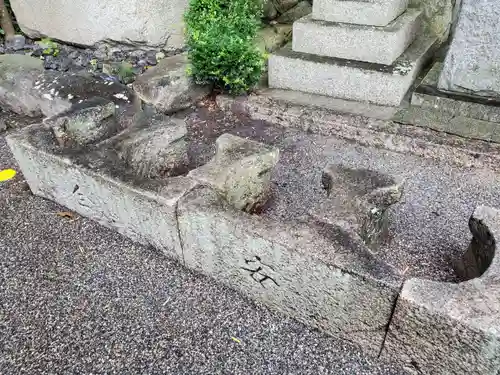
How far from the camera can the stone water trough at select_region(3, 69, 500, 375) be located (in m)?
1.85

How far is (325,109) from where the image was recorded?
411 cm

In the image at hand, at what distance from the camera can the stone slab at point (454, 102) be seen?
12.1 ft

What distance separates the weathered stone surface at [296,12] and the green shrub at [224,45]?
4.00 feet

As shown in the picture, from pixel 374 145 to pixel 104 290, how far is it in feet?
8.33

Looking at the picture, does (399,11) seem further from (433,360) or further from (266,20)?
(433,360)

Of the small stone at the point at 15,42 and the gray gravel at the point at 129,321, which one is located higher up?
the small stone at the point at 15,42

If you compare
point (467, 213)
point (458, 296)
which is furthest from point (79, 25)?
point (458, 296)

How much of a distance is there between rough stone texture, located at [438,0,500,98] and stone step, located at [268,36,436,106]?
39cm

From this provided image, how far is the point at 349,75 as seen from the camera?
4109 millimetres

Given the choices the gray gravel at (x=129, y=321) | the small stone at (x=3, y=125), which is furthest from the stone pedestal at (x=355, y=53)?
the small stone at (x=3, y=125)

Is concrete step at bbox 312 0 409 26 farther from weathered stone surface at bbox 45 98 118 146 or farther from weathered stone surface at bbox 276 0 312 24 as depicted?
weathered stone surface at bbox 45 98 118 146

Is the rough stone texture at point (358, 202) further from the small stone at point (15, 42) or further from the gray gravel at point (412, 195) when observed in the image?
the small stone at point (15, 42)


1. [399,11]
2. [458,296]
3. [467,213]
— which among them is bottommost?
[467,213]

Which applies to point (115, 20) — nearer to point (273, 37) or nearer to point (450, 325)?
point (273, 37)
